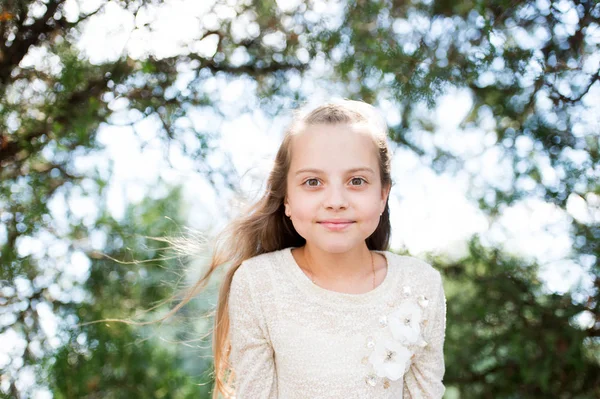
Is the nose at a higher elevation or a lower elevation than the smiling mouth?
higher

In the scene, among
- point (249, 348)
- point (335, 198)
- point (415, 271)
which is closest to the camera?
point (335, 198)

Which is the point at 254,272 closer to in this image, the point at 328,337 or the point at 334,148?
the point at 328,337

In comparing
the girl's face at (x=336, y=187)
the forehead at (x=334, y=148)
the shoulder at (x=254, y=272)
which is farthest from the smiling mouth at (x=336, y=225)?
A: the shoulder at (x=254, y=272)

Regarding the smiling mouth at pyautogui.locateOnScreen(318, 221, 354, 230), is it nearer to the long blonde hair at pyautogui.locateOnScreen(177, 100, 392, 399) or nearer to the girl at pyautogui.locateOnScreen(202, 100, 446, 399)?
the girl at pyautogui.locateOnScreen(202, 100, 446, 399)

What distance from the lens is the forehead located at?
191 cm

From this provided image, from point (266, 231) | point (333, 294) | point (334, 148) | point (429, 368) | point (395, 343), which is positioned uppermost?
A: point (334, 148)

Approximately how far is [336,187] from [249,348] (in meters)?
0.51

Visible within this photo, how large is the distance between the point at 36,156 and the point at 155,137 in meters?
0.42

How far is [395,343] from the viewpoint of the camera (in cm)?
195

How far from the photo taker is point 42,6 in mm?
2523

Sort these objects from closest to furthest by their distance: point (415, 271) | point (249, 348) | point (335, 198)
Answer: point (335, 198)
point (249, 348)
point (415, 271)

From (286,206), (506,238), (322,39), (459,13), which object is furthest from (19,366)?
(459,13)

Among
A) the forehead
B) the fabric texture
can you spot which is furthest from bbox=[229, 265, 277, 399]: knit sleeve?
the forehead

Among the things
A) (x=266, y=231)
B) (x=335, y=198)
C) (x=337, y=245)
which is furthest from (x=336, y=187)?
(x=266, y=231)
